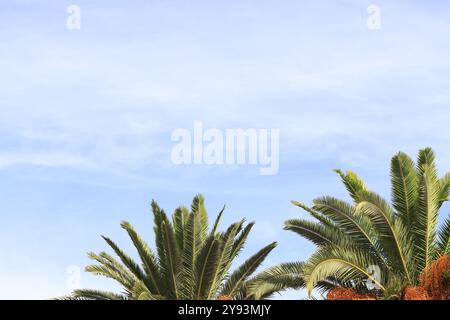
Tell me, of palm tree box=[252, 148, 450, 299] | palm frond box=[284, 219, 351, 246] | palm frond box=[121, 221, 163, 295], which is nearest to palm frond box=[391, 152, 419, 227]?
palm tree box=[252, 148, 450, 299]

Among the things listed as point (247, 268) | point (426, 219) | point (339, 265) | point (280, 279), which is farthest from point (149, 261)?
point (426, 219)

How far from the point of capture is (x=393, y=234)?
21.9 metres

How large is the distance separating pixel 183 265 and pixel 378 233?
22.0ft

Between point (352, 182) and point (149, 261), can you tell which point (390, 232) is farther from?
point (149, 261)

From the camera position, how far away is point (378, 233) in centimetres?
2217

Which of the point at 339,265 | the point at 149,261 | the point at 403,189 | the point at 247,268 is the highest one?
the point at 403,189

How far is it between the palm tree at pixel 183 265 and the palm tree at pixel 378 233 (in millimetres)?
1793

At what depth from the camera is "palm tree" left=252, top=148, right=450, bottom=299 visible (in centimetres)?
2162

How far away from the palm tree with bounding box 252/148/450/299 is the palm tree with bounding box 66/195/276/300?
5.88 ft

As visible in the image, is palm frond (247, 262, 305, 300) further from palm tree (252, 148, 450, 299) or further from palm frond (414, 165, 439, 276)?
palm frond (414, 165, 439, 276)
